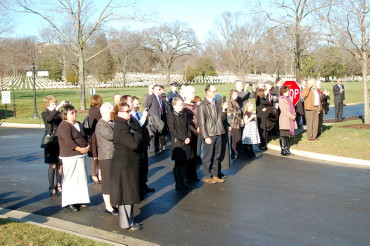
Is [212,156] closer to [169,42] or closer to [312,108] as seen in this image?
[312,108]

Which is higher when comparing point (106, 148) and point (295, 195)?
point (106, 148)

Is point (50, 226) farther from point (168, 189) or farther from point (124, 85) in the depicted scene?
point (124, 85)

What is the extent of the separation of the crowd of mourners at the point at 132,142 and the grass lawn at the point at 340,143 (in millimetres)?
1199

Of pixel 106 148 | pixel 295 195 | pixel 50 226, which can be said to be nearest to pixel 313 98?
pixel 295 195

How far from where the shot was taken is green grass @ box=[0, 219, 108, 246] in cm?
537

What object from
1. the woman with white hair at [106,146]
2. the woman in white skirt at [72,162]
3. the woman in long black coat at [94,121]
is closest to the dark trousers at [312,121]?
the woman in long black coat at [94,121]

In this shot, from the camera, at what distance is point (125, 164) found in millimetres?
6051

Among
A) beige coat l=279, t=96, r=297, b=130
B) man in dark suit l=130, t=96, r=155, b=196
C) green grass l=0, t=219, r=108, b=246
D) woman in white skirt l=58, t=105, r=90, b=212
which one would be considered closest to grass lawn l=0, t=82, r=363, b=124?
beige coat l=279, t=96, r=297, b=130

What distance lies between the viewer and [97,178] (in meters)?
9.35

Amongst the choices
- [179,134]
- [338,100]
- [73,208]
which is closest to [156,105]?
[179,134]

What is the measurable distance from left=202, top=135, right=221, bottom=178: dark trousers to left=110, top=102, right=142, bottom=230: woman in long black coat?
2.95m

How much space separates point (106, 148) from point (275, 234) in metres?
2.94

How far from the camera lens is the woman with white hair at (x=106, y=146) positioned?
6978mm

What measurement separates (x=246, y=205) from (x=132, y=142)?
8.15 ft
